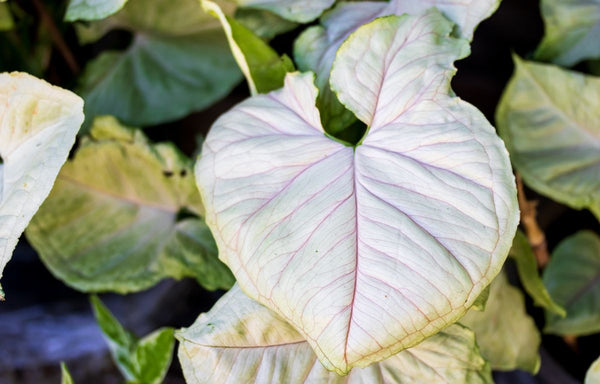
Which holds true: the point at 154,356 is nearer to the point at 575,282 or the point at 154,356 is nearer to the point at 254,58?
the point at 254,58

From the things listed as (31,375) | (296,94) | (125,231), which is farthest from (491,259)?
(31,375)

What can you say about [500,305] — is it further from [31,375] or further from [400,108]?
[31,375]

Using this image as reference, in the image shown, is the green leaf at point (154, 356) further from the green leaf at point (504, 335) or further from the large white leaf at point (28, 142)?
the green leaf at point (504, 335)

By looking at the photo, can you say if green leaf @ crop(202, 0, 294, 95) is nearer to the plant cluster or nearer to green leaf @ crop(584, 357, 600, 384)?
the plant cluster

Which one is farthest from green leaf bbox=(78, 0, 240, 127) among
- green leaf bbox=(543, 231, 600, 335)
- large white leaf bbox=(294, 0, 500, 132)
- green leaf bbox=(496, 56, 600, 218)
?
green leaf bbox=(543, 231, 600, 335)

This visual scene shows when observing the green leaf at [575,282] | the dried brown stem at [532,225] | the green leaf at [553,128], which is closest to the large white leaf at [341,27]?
the green leaf at [553,128]
